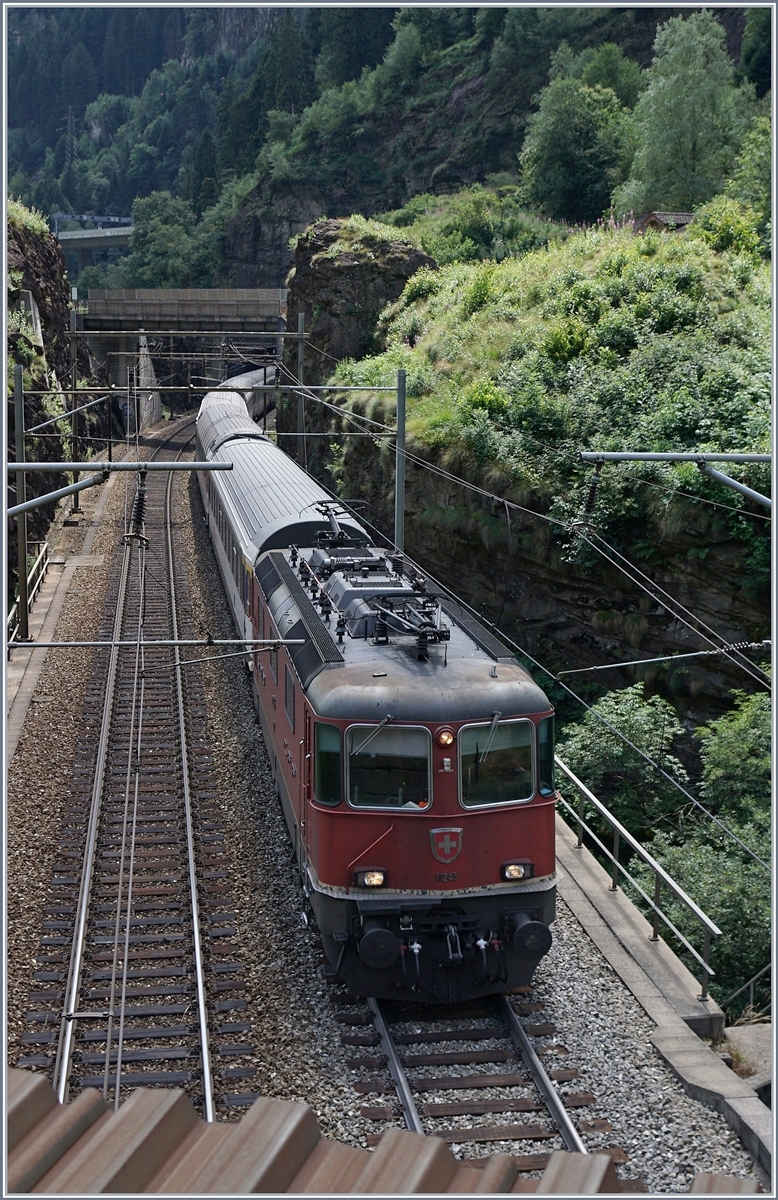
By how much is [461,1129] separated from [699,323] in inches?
776

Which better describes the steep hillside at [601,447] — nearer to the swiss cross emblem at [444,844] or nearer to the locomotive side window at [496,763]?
the locomotive side window at [496,763]

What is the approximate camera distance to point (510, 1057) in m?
9.59

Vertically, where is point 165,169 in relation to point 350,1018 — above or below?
above

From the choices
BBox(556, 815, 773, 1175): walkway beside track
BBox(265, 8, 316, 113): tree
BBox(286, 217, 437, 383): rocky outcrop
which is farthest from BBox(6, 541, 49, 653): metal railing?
BBox(265, 8, 316, 113): tree

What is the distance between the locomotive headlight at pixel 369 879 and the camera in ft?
32.4

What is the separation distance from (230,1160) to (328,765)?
6.13 meters

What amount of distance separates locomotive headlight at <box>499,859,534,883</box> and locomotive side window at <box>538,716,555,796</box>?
2.20ft

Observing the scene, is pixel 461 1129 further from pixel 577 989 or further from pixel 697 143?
pixel 697 143

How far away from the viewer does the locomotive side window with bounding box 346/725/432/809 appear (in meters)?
9.96

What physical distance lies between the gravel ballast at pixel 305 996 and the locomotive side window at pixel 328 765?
199 centimetres

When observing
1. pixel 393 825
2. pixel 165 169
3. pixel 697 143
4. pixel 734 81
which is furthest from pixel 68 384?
pixel 165 169

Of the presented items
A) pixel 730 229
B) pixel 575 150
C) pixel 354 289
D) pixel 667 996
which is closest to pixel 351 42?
pixel 575 150

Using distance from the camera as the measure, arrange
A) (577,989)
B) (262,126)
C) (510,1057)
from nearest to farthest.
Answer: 1. (510,1057)
2. (577,989)
3. (262,126)

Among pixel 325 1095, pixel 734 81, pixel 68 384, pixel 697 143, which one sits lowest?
pixel 325 1095
